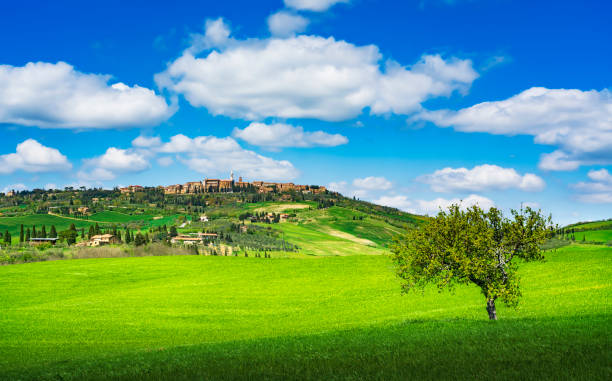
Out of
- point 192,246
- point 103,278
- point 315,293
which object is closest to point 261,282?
point 315,293

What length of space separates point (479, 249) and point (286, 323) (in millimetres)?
25253

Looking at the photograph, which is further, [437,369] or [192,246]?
[192,246]

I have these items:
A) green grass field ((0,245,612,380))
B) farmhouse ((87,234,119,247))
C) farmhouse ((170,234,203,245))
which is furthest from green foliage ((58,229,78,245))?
green grass field ((0,245,612,380))

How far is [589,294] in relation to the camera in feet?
138

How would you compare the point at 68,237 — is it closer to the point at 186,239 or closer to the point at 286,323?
the point at 186,239

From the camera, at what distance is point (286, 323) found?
48375 millimetres

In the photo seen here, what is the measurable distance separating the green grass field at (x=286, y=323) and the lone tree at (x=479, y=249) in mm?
2714

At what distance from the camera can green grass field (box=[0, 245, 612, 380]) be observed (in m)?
15.3

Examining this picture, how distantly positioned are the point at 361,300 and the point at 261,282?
31.5 m

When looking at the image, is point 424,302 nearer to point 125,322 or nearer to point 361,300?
point 361,300

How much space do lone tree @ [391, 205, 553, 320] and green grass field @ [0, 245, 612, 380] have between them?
107 inches

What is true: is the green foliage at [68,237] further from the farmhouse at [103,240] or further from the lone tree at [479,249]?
the lone tree at [479,249]

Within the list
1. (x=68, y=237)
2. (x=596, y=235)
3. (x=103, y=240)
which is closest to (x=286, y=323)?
(x=103, y=240)

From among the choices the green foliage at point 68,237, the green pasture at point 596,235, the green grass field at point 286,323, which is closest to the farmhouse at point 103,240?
the green foliage at point 68,237
